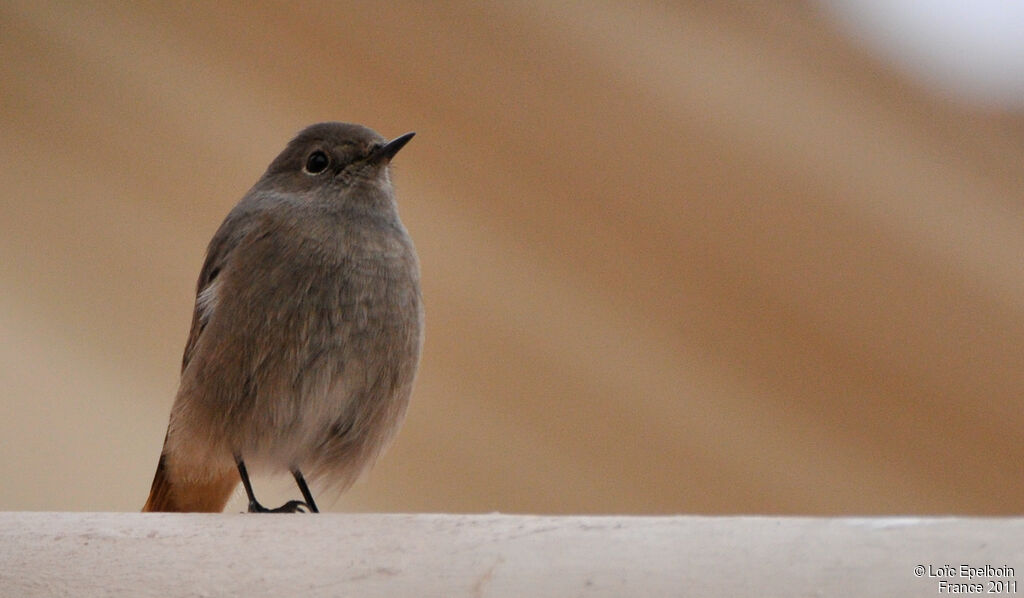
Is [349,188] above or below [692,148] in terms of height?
below

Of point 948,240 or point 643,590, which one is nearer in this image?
point 643,590

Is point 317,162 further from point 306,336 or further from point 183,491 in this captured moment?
point 183,491

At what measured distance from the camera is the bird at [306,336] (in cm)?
186

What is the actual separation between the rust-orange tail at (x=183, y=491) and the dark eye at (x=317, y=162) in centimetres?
61

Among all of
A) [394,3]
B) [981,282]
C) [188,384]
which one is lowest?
[188,384]

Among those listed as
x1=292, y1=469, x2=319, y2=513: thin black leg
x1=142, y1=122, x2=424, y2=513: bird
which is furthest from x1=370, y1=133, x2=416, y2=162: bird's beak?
x1=292, y1=469, x2=319, y2=513: thin black leg

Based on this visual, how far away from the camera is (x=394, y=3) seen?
347 cm

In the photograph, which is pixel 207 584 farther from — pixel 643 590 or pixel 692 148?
pixel 692 148

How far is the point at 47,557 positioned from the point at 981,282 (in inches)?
94.5

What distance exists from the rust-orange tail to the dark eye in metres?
0.61

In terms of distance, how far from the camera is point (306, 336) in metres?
1.84

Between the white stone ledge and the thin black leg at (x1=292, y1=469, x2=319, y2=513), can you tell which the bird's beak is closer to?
the thin black leg at (x1=292, y1=469, x2=319, y2=513)

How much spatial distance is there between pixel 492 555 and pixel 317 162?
3.96ft

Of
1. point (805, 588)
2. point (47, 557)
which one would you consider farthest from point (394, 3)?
point (805, 588)
